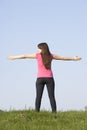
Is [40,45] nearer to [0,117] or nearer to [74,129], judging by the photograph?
[0,117]

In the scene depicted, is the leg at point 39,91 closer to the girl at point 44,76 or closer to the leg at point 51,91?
the girl at point 44,76

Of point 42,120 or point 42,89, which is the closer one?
point 42,120

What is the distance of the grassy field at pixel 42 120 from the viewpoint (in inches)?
421

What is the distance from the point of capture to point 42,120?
11445 millimetres

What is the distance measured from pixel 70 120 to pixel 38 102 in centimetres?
200

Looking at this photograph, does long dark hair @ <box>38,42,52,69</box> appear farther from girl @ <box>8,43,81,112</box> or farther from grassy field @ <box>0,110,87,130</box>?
grassy field @ <box>0,110,87,130</box>

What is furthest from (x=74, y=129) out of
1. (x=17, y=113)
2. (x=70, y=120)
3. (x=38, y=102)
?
(x=38, y=102)

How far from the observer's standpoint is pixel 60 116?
39.6 feet

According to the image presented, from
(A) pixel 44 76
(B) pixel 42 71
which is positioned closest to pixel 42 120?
(A) pixel 44 76

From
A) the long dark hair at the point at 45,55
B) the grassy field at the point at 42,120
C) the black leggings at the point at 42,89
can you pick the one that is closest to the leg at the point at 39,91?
the black leggings at the point at 42,89

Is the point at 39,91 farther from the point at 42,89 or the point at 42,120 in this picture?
the point at 42,120

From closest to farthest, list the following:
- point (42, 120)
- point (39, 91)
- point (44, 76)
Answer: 1. point (42, 120)
2. point (44, 76)
3. point (39, 91)

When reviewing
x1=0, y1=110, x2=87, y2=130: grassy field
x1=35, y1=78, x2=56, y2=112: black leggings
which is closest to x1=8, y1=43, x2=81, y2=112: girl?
x1=35, y1=78, x2=56, y2=112: black leggings

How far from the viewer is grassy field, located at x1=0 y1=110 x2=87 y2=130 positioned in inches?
421
